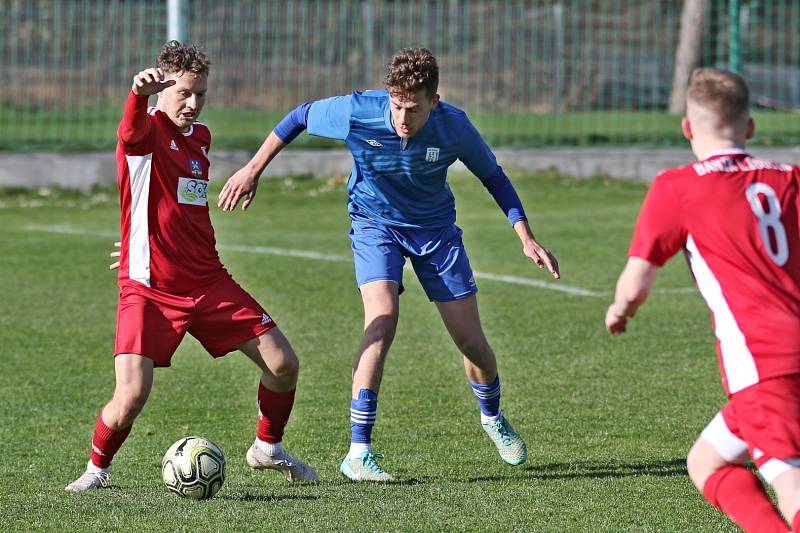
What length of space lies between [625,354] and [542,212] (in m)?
6.52

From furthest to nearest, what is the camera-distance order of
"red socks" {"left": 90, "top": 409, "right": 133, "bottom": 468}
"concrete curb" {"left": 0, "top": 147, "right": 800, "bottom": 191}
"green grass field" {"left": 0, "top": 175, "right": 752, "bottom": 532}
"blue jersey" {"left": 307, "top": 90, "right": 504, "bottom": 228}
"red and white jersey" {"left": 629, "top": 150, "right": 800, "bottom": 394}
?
"concrete curb" {"left": 0, "top": 147, "right": 800, "bottom": 191} → "blue jersey" {"left": 307, "top": 90, "right": 504, "bottom": 228} → "red socks" {"left": 90, "top": 409, "right": 133, "bottom": 468} → "green grass field" {"left": 0, "top": 175, "right": 752, "bottom": 532} → "red and white jersey" {"left": 629, "top": 150, "right": 800, "bottom": 394}

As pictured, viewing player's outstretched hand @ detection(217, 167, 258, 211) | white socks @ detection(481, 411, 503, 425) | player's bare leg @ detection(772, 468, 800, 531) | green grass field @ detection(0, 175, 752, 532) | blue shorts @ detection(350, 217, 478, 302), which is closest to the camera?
player's bare leg @ detection(772, 468, 800, 531)

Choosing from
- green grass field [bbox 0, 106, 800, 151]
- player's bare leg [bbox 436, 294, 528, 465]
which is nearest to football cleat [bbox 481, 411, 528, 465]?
player's bare leg [bbox 436, 294, 528, 465]

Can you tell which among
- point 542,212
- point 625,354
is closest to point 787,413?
point 625,354

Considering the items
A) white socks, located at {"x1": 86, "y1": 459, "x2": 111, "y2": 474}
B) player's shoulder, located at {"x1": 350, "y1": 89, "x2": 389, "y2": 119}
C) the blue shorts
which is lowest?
white socks, located at {"x1": 86, "y1": 459, "x2": 111, "y2": 474}

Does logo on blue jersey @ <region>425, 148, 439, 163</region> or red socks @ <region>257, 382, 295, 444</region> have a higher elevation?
logo on blue jersey @ <region>425, 148, 439, 163</region>

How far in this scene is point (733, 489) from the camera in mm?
4016

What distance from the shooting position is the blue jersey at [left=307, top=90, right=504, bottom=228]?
6094mm

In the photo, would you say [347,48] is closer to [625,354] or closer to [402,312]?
[402,312]

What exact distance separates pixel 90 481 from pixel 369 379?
1271 millimetres

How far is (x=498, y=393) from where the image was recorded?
21.3ft

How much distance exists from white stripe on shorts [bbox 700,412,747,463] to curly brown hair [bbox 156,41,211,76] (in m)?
2.74

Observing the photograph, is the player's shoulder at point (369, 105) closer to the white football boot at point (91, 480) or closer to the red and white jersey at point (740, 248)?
the white football boot at point (91, 480)

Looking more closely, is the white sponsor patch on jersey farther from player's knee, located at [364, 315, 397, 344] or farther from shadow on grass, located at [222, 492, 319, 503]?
shadow on grass, located at [222, 492, 319, 503]
